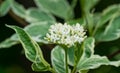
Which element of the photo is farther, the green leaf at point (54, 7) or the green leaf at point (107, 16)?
the green leaf at point (54, 7)

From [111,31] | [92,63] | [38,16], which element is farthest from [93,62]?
[38,16]

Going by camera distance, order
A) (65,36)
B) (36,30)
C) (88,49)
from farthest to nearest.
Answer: (36,30) → (88,49) → (65,36)

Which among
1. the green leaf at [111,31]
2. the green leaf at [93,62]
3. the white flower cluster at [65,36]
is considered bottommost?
the green leaf at [111,31]

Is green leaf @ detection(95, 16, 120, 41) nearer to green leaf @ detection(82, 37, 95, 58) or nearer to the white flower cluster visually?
green leaf @ detection(82, 37, 95, 58)

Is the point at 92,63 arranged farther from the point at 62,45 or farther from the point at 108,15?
the point at 108,15

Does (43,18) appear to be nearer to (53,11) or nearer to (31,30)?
(53,11)

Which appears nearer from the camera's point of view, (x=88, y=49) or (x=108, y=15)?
(x=88, y=49)

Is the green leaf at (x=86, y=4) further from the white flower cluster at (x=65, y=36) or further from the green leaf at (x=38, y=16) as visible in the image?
the white flower cluster at (x=65, y=36)

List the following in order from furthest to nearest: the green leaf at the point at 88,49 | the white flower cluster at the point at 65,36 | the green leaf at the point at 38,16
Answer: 1. the green leaf at the point at 38,16
2. the green leaf at the point at 88,49
3. the white flower cluster at the point at 65,36

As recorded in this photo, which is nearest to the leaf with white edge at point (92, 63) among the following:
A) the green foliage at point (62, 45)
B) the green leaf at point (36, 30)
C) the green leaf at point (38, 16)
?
the green foliage at point (62, 45)
